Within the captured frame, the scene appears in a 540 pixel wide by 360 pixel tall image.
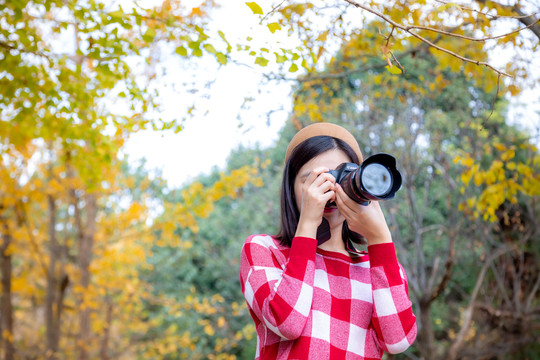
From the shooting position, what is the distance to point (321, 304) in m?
1.06

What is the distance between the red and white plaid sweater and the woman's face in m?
0.12

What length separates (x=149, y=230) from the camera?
5.21 metres

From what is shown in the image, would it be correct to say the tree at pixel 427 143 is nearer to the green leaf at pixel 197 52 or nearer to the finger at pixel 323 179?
the green leaf at pixel 197 52

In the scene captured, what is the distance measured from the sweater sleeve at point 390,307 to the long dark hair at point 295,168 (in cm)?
20

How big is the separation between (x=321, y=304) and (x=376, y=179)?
317mm

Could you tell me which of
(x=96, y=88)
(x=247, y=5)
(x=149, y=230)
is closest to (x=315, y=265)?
(x=247, y=5)

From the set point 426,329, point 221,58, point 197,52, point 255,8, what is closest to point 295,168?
point 255,8

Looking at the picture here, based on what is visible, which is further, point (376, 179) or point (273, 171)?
point (273, 171)

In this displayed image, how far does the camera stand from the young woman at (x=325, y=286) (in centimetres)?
99

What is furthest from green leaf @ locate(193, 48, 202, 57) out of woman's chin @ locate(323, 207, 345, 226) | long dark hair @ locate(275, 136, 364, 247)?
woman's chin @ locate(323, 207, 345, 226)

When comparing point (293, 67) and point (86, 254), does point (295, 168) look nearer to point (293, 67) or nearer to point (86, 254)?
point (293, 67)

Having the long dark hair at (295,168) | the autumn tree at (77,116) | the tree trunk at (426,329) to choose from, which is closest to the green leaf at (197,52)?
the autumn tree at (77,116)

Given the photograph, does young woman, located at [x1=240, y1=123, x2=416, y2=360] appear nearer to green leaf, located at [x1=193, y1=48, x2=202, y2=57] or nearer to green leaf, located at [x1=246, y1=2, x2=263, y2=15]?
green leaf, located at [x1=246, y1=2, x2=263, y2=15]


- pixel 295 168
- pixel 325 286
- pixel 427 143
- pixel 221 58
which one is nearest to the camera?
pixel 325 286
